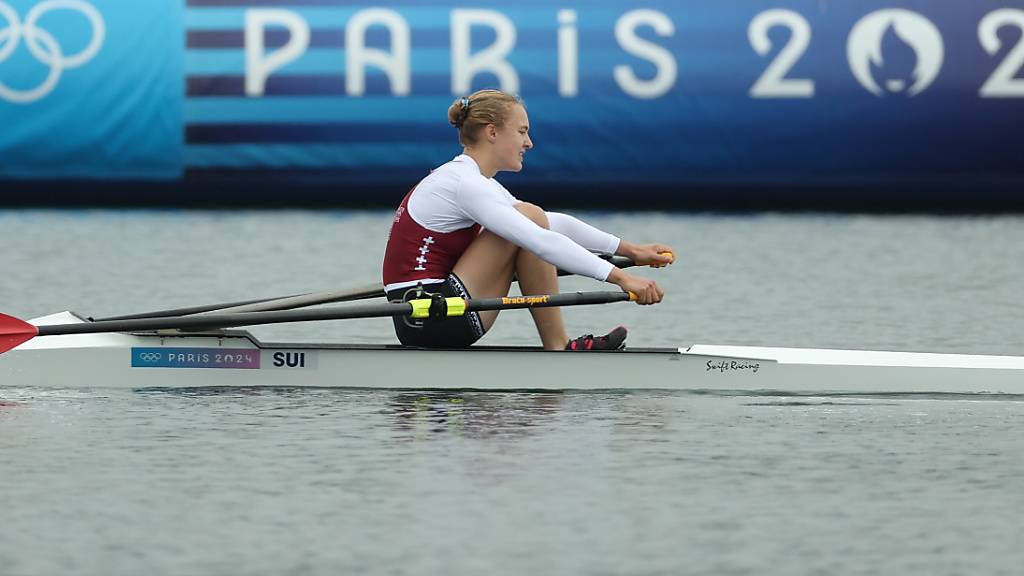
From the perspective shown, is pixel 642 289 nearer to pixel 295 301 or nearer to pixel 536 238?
pixel 536 238

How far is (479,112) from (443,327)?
78 cm

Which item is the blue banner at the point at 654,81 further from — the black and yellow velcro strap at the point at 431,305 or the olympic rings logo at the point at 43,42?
the black and yellow velcro strap at the point at 431,305

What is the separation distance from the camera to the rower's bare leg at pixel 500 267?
26.4ft

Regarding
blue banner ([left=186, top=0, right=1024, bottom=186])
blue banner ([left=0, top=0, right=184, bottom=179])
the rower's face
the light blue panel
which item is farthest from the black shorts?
blue banner ([left=0, top=0, right=184, bottom=179])

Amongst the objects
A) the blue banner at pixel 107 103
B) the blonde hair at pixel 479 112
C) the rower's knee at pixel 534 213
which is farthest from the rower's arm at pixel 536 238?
the blue banner at pixel 107 103

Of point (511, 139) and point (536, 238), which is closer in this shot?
point (536, 238)

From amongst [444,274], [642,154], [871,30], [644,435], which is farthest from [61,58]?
[644,435]

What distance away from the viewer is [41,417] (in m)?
7.39

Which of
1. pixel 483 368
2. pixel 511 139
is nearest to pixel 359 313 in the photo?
pixel 483 368

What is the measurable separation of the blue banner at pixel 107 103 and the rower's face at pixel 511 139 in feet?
40.7

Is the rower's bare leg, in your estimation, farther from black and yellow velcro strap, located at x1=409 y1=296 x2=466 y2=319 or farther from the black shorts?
black and yellow velcro strap, located at x1=409 y1=296 x2=466 y2=319

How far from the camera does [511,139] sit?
26.5 ft

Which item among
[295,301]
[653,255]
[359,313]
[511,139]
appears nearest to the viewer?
[359,313]

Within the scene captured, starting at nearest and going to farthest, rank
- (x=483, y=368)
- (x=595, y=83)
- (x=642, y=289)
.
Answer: (x=642, y=289), (x=483, y=368), (x=595, y=83)
